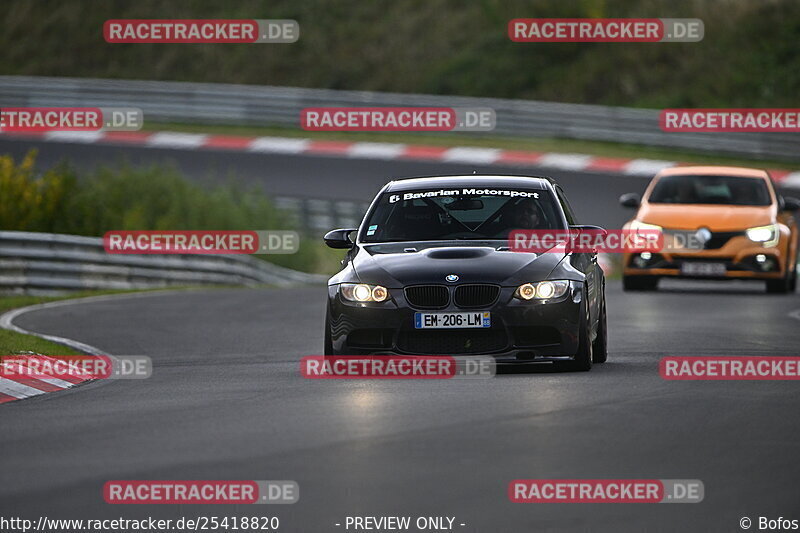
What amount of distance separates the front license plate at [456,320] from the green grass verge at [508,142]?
2594 centimetres

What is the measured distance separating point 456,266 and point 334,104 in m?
28.1

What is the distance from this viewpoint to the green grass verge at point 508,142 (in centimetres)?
3816

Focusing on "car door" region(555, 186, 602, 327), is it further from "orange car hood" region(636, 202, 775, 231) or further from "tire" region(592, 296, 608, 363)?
"orange car hood" region(636, 202, 775, 231)

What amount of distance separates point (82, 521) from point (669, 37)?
1731 inches

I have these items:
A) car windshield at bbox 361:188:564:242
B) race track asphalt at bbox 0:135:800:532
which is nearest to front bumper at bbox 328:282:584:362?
race track asphalt at bbox 0:135:800:532

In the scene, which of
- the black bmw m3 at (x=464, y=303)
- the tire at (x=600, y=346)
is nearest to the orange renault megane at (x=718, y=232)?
the tire at (x=600, y=346)

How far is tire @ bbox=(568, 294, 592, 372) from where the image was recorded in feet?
40.8

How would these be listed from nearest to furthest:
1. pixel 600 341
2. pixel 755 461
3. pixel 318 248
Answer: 1. pixel 755 461
2. pixel 600 341
3. pixel 318 248

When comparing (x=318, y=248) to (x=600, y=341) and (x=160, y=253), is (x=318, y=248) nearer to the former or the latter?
(x=160, y=253)

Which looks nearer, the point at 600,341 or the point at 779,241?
the point at 600,341

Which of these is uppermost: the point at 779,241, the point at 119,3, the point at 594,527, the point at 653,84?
the point at 119,3

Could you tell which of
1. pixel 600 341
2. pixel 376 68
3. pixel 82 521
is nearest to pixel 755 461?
pixel 82 521

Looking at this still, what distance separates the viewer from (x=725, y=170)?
949 inches

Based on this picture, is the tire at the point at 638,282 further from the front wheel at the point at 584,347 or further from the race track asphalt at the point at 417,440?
the front wheel at the point at 584,347
